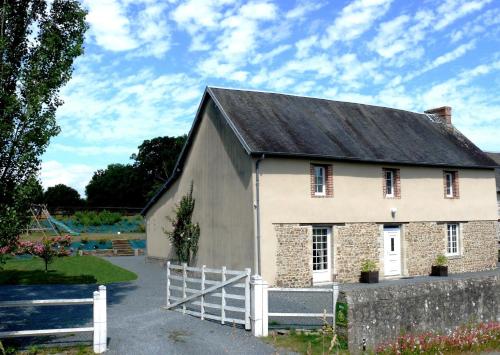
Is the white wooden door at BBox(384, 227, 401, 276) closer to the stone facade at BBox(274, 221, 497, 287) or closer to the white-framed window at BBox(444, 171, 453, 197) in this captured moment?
the stone facade at BBox(274, 221, 497, 287)

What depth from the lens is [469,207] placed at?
81.4 ft

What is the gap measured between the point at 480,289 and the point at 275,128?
1037cm

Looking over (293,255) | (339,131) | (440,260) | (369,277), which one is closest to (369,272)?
(369,277)

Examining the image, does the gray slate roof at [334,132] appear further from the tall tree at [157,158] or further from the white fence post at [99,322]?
the tall tree at [157,158]

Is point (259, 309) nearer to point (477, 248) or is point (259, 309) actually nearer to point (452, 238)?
point (452, 238)

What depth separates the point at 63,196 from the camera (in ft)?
267

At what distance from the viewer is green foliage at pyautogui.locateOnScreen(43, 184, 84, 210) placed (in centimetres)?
7962

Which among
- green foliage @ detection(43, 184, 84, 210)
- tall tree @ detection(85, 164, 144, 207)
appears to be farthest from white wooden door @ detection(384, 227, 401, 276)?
green foliage @ detection(43, 184, 84, 210)

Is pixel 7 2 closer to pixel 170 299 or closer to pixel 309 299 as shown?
pixel 170 299

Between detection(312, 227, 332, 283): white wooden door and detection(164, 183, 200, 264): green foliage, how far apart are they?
5.31 metres

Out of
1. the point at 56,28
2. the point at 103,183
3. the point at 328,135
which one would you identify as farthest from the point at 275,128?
the point at 103,183

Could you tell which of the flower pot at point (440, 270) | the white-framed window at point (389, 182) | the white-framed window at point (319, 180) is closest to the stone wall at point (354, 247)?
the white-framed window at point (319, 180)

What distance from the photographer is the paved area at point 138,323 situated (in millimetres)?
10031

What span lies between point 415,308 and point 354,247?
32.4 feet
